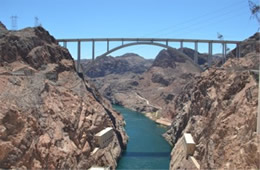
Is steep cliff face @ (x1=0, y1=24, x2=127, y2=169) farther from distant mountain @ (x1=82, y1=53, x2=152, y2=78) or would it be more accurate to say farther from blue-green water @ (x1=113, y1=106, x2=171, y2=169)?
distant mountain @ (x1=82, y1=53, x2=152, y2=78)

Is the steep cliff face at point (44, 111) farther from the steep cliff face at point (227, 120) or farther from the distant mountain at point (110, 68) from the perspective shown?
the distant mountain at point (110, 68)

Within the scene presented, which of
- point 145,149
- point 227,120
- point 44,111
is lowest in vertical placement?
point 145,149

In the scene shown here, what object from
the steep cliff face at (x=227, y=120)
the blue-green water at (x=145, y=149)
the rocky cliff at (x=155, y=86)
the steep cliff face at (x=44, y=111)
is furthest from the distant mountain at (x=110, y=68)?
the steep cliff face at (x=227, y=120)

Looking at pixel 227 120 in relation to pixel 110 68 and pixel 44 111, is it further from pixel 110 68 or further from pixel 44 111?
pixel 110 68

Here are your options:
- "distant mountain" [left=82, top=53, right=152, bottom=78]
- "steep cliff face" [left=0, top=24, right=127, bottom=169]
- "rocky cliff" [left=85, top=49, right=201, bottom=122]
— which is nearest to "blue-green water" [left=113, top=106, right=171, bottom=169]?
"steep cliff face" [left=0, top=24, right=127, bottom=169]

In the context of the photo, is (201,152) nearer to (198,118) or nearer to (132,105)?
(198,118)

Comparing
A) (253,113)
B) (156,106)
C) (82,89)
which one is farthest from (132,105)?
(253,113)

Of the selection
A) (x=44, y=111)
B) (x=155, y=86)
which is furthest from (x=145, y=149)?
(x=155, y=86)
